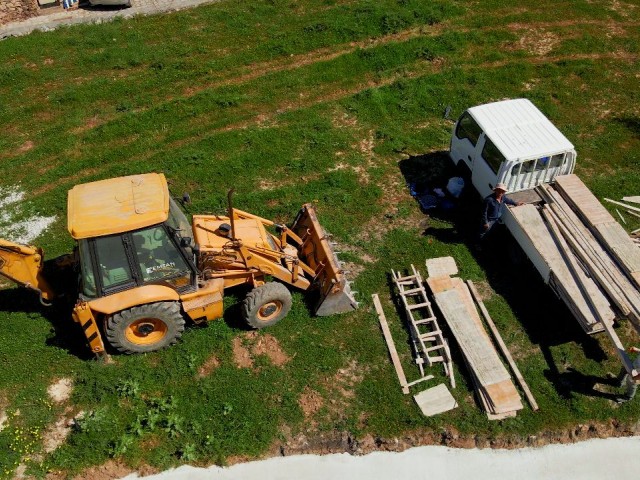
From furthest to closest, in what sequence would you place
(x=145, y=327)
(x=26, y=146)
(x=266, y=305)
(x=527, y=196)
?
(x=26, y=146) < (x=527, y=196) < (x=266, y=305) < (x=145, y=327)

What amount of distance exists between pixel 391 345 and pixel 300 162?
5.95 metres

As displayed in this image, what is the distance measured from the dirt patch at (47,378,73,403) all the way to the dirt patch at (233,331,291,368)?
3.01 metres

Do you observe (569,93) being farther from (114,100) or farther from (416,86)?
(114,100)

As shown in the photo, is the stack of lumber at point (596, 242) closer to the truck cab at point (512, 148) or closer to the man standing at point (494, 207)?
the truck cab at point (512, 148)

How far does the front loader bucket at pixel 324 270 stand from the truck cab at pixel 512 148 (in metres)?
4.40

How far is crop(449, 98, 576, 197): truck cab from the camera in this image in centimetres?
1240

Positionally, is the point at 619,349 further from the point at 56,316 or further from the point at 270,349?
the point at 56,316

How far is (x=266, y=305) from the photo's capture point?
10617 millimetres

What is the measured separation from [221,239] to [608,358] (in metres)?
7.84

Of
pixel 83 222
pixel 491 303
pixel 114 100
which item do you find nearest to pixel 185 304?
pixel 83 222

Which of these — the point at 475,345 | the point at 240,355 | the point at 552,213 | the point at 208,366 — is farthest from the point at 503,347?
the point at 208,366

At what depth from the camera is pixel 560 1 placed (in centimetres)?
2109

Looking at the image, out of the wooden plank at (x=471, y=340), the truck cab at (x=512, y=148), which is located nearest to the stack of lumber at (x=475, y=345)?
the wooden plank at (x=471, y=340)

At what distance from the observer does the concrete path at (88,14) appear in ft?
64.3
